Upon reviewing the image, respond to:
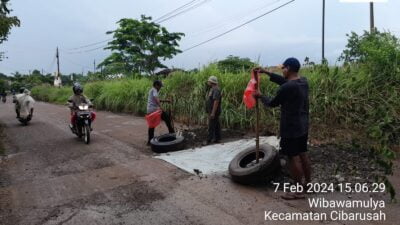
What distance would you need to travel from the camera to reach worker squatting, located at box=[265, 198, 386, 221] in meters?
Answer: 4.97

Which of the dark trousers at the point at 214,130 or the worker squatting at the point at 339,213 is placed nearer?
the worker squatting at the point at 339,213

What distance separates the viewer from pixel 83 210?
5.54 metres

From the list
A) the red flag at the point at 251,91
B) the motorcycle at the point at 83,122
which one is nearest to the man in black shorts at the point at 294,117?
the red flag at the point at 251,91

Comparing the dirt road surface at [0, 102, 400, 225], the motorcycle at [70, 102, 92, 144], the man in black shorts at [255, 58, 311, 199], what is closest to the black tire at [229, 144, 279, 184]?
the dirt road surface at [0, 102, 400, 225]

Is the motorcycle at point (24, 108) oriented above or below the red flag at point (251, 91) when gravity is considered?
below

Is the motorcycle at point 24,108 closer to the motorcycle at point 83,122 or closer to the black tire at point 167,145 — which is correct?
the motorcycle at point 83,122

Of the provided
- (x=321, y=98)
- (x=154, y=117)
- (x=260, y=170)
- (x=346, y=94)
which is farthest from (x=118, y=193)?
(x=346, y=94)

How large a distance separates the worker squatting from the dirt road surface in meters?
0.11

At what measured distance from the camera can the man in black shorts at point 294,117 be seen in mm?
5582

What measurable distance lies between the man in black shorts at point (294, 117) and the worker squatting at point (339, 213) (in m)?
0.41

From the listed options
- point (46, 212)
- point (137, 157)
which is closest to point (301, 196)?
point (46, 212)

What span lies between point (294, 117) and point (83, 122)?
22.9 feet

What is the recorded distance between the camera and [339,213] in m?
5.10

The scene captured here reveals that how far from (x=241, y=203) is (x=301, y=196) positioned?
840 millimetres
